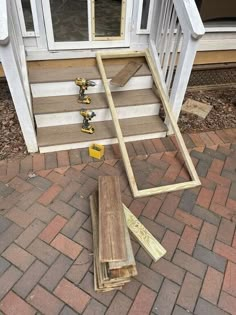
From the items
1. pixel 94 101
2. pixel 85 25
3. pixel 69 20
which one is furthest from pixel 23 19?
pixel 94 101

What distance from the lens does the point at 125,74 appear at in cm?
281

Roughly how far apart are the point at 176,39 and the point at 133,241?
76.1 inches

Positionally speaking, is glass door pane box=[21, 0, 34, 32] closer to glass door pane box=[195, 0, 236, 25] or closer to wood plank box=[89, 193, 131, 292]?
glass door pane box=[195, 0, 236, 25]

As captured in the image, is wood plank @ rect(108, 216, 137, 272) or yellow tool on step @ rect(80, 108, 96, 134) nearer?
wood plank @ rect(108, 216, 137, 272)

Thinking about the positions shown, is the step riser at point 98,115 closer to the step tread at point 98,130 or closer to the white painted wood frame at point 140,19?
the step tread at point 98,130

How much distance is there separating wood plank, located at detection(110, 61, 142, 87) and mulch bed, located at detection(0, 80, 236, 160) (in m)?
0.87

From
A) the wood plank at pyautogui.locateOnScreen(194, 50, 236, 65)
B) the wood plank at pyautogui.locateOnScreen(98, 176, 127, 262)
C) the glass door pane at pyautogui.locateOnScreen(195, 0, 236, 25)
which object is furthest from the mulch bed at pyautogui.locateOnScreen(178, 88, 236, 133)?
the wood plank at pyautogui.locateOnScreen(98, 176, 127, 262)

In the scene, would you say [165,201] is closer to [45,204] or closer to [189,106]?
[45,204]

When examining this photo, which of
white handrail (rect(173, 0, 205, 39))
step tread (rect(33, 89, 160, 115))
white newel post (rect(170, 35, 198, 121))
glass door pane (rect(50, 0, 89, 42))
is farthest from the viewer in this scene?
glass door pane (rect(50, 0, 89, 42))

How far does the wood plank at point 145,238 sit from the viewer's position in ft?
6.07

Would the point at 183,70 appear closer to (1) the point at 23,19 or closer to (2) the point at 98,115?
(2) the point at 98,115

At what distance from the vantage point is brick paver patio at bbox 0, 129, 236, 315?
1653 millimetres

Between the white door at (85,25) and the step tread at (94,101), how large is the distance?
1.99 ft

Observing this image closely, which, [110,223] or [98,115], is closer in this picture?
[110,223]
